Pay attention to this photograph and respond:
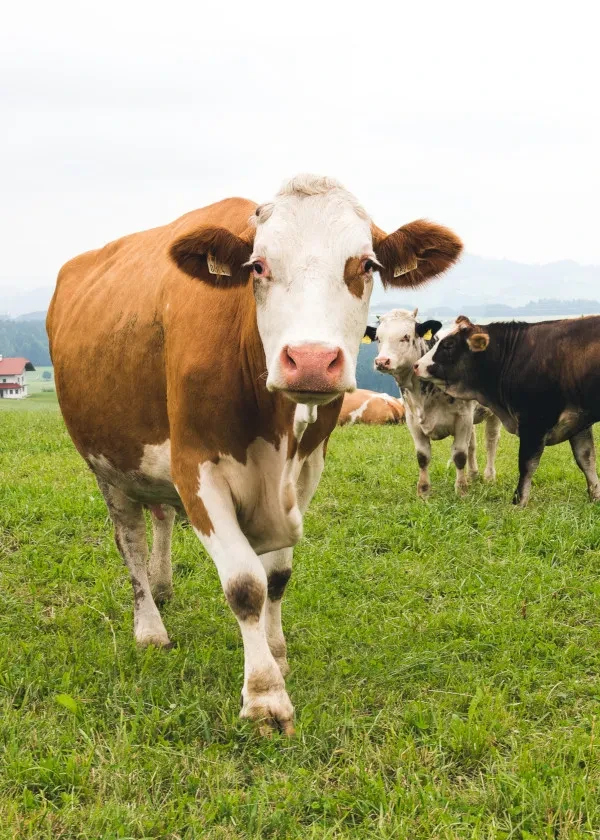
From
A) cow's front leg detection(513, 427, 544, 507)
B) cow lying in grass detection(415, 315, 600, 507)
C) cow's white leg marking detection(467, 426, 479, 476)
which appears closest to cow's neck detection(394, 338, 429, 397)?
cow lying in grass detection(415, 315, 600, 507)

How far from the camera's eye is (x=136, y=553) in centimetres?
555

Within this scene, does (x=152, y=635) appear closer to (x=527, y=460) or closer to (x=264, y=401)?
(x=264, y=401)

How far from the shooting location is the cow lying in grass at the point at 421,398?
9.55 m

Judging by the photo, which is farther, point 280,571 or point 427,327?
point 427,327

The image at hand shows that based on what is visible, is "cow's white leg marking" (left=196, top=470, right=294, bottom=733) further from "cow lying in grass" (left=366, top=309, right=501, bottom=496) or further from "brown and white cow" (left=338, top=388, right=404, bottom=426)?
"brown and white cow" (left=338, top=388, right=404, bottom=426)

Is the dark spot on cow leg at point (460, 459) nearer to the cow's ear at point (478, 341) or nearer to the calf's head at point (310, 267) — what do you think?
the cow's ear at point (478, 341)

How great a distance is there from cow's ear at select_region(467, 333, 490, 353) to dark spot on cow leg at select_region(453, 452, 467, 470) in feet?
3.75

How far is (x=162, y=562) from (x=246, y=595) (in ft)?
7.63

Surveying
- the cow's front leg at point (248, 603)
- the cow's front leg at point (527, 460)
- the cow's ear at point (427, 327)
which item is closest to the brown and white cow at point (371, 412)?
the cow's ear at point (427, 327)

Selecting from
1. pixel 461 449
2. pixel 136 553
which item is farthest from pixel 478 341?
pixel 136 553

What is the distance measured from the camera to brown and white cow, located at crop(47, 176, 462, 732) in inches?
137

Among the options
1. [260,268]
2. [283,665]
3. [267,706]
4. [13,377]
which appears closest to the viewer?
[260,268]

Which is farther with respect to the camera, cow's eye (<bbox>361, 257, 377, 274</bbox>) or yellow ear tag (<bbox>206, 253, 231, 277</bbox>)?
yellow ear tag (<bbox>206, 253, 231, 277</bbox>)

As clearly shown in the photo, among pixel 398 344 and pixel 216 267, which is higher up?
pixel 216 267
